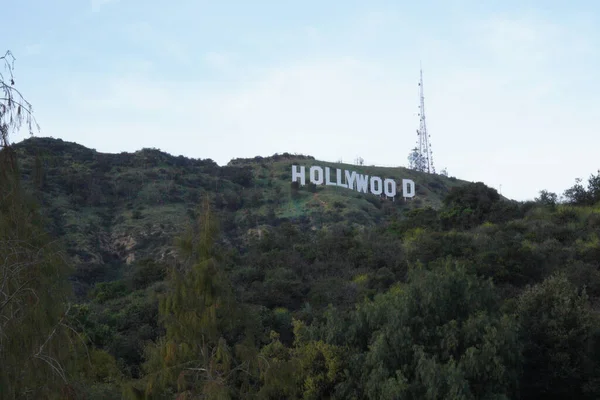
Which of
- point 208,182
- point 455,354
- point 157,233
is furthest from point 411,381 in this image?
point 208,182

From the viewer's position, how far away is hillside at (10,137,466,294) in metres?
47.3

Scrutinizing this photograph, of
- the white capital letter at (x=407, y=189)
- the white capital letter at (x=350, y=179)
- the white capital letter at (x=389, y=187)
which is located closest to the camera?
the white capital letter at (x=350, y=179)

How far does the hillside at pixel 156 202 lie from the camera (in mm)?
47281

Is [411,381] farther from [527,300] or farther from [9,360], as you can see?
[9,360]

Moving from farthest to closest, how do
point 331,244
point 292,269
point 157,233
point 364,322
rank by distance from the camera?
point 157,233 < point 331,244 < point 292,269 < point 364,322

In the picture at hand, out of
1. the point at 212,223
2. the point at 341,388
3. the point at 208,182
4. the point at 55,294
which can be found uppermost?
the point at 208,182

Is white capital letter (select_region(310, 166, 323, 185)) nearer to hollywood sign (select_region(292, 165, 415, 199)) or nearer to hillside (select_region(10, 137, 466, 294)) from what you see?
hollywood sign (select_region(292, 165, 415, 199))

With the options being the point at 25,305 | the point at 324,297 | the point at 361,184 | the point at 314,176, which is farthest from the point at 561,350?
the point at 314,176

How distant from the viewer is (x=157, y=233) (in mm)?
49406

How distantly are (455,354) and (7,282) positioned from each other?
50.2 feet

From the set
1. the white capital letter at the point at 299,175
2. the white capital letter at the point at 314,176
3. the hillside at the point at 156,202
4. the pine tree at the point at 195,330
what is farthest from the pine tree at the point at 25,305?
the white capital letter at the point at 314,176

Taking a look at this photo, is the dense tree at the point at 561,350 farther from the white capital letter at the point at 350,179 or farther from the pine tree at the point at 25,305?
the white capital letter at the point at 350,179

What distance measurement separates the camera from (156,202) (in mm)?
55844

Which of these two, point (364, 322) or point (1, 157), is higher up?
point (1, 157)
